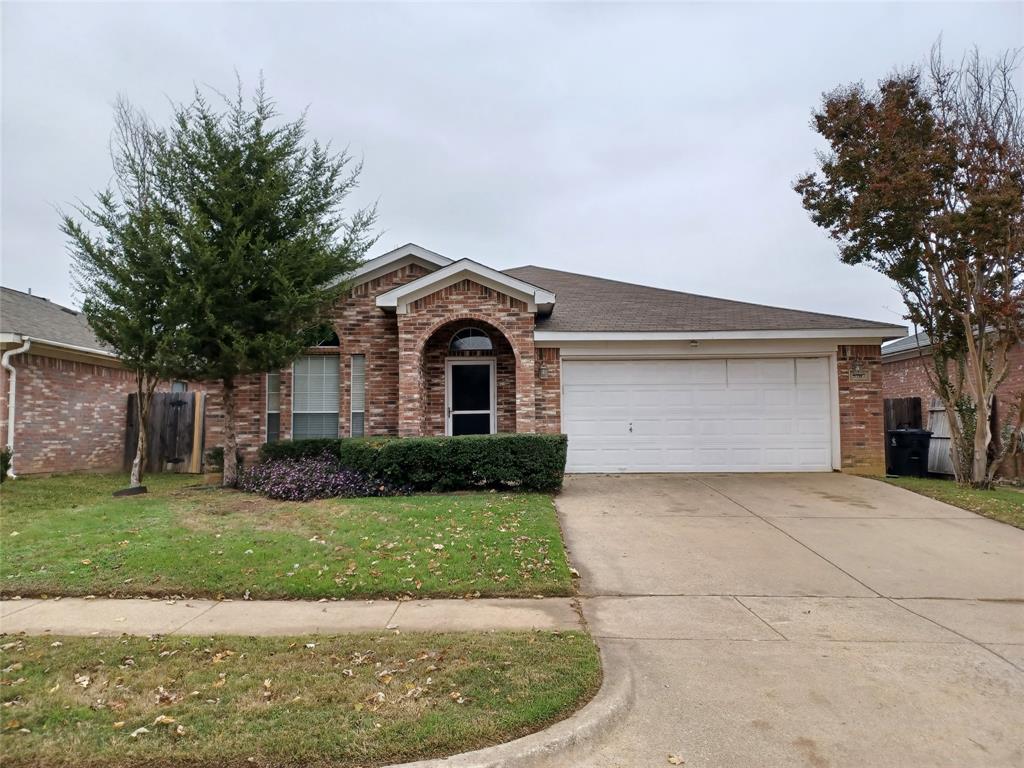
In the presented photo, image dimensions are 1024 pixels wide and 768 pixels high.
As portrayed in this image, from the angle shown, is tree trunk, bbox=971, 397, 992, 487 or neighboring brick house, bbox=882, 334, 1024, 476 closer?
tree trunk, bbox=971, 397, 992, 487

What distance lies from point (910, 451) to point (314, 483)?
12.5 meters

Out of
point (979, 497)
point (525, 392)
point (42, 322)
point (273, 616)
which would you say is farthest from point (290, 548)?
point (42, 322)

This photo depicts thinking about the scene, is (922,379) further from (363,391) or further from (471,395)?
(363,391)

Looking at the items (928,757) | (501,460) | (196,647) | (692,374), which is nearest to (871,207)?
(692,374)

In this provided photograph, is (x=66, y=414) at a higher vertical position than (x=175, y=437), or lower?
higher

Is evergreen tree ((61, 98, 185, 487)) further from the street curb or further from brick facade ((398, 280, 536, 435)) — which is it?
the street curb

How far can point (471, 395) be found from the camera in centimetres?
1296

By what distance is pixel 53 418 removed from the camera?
1393 centimetres

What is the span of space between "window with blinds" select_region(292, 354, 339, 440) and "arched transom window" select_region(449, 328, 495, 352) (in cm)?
258

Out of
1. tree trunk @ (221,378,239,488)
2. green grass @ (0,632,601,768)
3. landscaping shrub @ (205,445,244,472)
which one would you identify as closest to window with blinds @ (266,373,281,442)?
landscaping shrub @ (205,445,244,472)

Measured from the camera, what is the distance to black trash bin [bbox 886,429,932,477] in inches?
529

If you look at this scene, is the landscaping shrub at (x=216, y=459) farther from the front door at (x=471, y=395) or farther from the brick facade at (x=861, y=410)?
the brick facade at (x=861, y=410)

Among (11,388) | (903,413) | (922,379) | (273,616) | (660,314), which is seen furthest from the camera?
(922,379)

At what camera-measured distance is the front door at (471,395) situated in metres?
12.9
